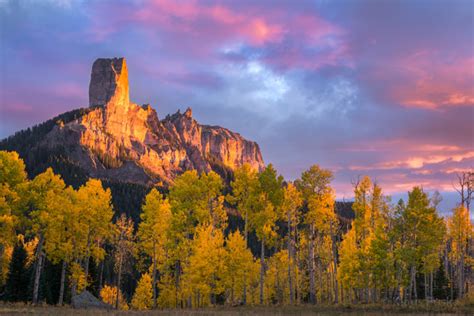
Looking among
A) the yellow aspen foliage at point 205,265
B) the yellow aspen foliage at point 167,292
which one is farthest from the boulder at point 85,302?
the yellow aspen foliage at point 167,292

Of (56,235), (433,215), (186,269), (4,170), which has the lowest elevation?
(186,269)

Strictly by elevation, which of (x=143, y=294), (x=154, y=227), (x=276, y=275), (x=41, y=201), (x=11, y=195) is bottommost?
(x=143, y=294)

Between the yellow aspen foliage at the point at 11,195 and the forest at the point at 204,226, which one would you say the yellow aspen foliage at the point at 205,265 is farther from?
the yellow aspen foliage at the point at 11,195

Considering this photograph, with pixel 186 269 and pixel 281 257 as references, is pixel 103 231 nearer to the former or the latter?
pixel 186 269

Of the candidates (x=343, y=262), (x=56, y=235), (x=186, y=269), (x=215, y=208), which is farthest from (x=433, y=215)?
(x=56, y=235)

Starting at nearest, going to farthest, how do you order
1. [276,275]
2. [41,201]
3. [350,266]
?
[41,201], [350,266], [276,275]

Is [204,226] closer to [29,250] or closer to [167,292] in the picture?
[167,292]

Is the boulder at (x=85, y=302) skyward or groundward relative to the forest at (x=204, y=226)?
groundward

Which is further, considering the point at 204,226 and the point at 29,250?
the point at 29,250

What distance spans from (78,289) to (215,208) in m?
17.4

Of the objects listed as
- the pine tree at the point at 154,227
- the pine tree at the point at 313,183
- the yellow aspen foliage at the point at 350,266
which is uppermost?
the pine tree at the point at 313,183

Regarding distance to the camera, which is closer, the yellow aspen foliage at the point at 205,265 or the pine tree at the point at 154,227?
the yellow aspen foliage at the point at 205,265

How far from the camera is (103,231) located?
39.1 m

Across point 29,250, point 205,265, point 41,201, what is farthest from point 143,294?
point 41,201
